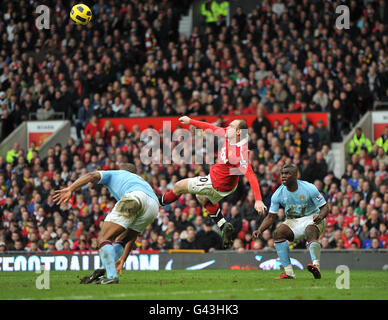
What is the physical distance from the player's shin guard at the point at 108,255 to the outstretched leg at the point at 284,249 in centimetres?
323

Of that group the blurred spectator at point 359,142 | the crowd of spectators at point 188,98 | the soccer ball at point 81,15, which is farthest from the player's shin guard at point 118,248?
the blurred spectator at point 359,142

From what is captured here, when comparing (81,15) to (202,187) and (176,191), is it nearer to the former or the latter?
(176,191)

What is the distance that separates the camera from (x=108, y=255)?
11367 mm

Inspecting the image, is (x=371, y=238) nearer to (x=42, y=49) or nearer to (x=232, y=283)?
(x=232, y=283)

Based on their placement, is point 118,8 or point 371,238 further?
point 118,8

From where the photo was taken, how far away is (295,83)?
23.9 meters

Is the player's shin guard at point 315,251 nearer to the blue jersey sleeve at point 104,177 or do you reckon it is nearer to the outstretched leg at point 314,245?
the outstretched leg at point 314,245

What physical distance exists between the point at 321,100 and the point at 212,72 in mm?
4141

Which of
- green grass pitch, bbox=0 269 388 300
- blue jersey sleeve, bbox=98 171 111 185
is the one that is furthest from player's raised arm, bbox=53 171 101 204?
green grass pitch, bbox=0 269 388 300

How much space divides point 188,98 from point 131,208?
1358 centimetres

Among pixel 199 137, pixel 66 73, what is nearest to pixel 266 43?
pixel 199 137

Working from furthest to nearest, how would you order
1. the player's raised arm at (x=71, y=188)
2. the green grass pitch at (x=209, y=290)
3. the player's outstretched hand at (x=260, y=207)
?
the player's outstretched hand at (x=260, y=207) < the player's raised arm at (x=71, y=188) < the green grass pitch at (x=209, y=290)

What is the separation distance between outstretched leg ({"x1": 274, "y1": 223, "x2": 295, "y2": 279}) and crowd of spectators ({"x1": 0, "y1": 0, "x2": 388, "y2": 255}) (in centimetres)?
534

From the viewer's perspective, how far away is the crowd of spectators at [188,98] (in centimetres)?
2016
